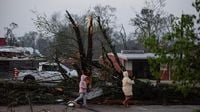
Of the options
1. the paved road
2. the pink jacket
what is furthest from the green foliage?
the pink jacket

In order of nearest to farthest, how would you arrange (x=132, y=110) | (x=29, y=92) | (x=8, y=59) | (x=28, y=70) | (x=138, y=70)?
1. (x=132, y=110)
2. (x=29, y=92)
3. (x=28, y=70)
4. (x=8, y=59)
5. (x=138, y=70)

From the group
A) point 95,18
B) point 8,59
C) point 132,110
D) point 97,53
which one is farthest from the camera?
point 8,59

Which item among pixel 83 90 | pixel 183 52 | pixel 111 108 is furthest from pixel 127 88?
pixel 183 52

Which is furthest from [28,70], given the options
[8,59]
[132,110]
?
[132,110]

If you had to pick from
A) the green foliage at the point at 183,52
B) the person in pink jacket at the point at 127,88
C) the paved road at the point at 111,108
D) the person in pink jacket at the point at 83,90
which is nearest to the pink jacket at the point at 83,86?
the person in pink jacket at the point at 83,90

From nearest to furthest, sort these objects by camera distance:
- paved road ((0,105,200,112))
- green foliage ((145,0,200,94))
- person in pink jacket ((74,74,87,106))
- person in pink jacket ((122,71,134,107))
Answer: green foliage ((145,0,200,94)) < paved road ((0,105,200,112)) < person in pink jacket ((74,74,87,106)) < person in pink jacket ((122,71,134,107))

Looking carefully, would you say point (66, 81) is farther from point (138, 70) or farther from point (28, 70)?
point (138, 70)

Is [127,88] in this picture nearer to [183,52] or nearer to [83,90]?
[83,90]

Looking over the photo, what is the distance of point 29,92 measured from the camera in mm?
20641

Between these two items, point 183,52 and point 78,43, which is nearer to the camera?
point 183,52

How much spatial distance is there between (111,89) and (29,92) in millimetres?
3921

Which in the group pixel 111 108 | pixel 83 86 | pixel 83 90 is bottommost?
pixel 111 108

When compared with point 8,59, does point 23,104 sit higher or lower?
lower

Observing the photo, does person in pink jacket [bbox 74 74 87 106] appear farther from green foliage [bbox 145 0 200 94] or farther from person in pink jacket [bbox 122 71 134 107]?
green foliage [bbox 145 0 200 94]
